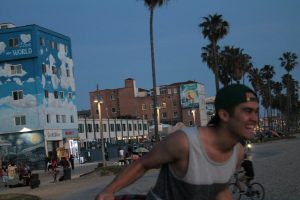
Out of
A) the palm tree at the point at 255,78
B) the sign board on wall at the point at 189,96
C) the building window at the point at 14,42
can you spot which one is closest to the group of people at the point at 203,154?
the building window at the point at 14,42

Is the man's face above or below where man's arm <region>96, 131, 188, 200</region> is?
above

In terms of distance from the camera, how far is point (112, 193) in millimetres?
3320

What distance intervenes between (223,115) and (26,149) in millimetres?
60365

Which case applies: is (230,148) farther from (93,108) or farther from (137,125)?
(93,108)

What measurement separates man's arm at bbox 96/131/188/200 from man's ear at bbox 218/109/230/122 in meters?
0.24

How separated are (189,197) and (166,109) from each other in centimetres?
13288

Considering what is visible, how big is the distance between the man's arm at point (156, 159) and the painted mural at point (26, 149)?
59.3 meters

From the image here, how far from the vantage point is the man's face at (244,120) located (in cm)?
321

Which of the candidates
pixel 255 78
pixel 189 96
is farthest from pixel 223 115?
pixel 189 96

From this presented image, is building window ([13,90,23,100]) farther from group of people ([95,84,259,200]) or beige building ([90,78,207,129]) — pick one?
beige building ([90,78,207,129])

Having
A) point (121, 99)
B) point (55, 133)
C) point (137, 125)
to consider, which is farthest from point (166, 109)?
point (55, 133)

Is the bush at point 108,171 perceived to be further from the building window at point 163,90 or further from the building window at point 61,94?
the building window at point 163,90

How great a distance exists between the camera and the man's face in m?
3.21

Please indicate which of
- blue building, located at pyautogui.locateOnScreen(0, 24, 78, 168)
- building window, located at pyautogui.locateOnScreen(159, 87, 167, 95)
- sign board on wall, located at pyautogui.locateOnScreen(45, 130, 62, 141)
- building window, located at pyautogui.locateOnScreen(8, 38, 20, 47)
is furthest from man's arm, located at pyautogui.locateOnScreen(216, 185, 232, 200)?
building window, located at pyautogui.locateOnScreen(159, 87, 167, 95)
